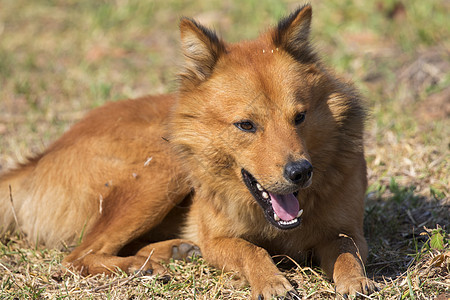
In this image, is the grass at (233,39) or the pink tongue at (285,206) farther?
the grass at (233,39)

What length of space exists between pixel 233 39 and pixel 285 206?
5208 millimetres

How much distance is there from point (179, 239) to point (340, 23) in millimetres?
5243

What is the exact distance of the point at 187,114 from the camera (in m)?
4.10

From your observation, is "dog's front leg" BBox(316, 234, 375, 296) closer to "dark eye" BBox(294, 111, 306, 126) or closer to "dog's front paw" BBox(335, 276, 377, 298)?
"dog's front paw" BBox(335, 276, 377, 298)

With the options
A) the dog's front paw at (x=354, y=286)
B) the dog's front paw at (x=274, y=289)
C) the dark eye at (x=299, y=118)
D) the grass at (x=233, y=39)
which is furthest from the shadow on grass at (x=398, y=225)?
the dark eye at (x=299, y=118)

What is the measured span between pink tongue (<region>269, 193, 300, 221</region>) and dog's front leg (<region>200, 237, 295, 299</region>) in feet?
1.15

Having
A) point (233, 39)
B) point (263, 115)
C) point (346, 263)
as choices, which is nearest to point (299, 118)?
point (263, 115)

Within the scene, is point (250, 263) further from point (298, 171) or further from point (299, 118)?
point (299, 118)

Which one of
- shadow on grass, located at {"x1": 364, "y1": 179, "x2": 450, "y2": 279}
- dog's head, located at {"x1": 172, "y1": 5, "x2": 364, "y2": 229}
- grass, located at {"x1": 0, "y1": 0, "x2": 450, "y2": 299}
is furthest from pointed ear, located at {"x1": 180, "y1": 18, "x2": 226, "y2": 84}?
shadow on grass, located at {"x1": 364, "y1": 179, "x2": 450, "y2": 279}

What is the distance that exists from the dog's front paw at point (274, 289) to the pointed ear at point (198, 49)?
147 cm

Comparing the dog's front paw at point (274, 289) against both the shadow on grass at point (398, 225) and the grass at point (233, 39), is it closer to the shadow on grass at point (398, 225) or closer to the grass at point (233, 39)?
the grass at point (233, 39)

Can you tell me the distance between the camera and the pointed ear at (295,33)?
4.08 metres

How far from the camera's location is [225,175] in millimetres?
4035

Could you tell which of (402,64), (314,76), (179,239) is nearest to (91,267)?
(179,239)
